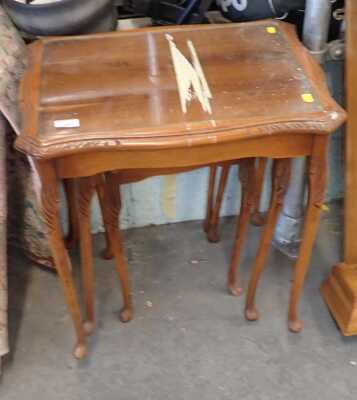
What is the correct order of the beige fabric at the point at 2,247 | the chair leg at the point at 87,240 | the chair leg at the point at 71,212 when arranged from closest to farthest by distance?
the chair leg at the point at 87,240, the beige fabric at the point at 2,247, the chair leg at the point at 71,212

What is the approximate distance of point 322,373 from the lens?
4.26ft

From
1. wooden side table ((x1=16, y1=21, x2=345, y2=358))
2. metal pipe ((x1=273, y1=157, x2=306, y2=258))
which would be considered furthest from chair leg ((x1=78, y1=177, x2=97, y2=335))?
metal pipe ((x1=273, y1=157, x2=306, y2=258))

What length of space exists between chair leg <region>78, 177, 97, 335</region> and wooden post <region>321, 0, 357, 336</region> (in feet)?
2.00

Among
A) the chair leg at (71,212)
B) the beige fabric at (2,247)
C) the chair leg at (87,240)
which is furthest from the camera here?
the chair leg at (71,212)

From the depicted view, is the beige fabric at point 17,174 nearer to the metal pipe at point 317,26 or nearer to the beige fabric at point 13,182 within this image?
the beige fabric at point 13,182

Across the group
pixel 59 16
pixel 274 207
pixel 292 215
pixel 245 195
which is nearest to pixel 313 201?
pixel 274 207

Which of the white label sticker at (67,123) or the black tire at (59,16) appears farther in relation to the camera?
the black tire at (59,16)

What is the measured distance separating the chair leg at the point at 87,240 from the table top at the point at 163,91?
0.20 m

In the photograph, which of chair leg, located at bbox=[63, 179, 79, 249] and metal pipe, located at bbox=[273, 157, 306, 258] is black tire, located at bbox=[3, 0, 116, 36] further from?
metal pipe, located at bbox=[273, 157, 306, 258]

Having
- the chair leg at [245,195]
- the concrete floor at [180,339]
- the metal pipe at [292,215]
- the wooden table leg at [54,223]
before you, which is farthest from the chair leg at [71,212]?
the metal pipe at [292,215]

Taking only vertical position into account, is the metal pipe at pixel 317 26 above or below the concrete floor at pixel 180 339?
above

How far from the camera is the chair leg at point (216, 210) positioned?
4.80 ft

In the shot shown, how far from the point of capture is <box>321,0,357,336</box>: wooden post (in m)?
1.24

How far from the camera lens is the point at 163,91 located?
1015mm
